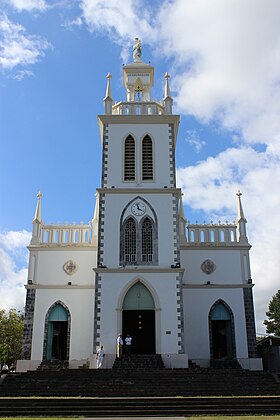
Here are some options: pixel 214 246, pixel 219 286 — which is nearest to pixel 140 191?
pixel 214 246

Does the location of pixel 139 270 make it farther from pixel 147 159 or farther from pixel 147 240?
pixel 147 159

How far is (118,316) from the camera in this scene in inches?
1024

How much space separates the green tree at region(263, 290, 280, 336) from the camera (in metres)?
45.2

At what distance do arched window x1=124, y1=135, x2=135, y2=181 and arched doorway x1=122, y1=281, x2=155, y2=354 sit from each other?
6295mm

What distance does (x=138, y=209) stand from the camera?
28.3 m

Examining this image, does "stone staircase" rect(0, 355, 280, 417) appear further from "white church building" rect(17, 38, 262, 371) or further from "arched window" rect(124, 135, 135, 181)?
"arched window" rect(124, 135, 135, 181)

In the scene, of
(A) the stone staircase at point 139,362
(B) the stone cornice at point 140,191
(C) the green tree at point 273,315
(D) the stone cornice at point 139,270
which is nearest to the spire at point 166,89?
(B) the stone cornice at point 140,191

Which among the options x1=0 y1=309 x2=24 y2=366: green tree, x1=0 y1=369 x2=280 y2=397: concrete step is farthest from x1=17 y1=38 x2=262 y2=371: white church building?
x1=0 y1=309 x2=24 y2=366: green tree

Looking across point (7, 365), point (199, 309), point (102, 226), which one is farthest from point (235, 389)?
point (7, 365)

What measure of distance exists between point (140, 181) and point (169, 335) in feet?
28.7

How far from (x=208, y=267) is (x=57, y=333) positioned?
9456mm

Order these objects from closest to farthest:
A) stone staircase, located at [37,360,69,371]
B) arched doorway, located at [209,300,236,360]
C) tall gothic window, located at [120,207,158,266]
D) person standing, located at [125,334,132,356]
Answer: person standing, located at [125,334,132,356], stone staircase, located at [37,360,69,371], tall gothic window, located at [120,207,158,266], arched doorway, located at [209,300,236,360]

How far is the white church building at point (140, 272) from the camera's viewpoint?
26.5 meters

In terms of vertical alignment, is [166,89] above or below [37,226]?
above
